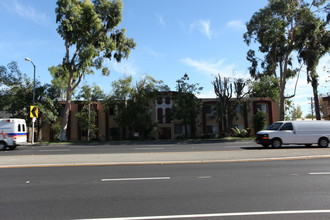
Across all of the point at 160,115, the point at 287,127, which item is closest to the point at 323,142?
the point at 287,127

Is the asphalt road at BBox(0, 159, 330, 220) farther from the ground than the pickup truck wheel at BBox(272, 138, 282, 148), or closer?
closer

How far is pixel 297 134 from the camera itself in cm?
1644

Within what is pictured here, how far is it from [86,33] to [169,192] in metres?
27.7

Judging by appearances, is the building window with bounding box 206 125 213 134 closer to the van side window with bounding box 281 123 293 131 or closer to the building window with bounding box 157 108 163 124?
the building window with bounding box 157 108 163 124

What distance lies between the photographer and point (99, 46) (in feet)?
106

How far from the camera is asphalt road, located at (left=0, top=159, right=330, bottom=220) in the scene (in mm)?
4698

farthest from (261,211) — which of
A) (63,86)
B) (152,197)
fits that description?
(63,86)

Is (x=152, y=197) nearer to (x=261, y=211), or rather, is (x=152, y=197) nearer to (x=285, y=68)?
(x=261, y=211)

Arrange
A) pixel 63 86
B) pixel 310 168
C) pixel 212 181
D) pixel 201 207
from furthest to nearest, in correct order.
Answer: pixel 63 86 → pixel 310 168 → pixel 212 181 → pixel 201 207

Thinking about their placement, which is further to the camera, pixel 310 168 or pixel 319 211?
pixel 310 168

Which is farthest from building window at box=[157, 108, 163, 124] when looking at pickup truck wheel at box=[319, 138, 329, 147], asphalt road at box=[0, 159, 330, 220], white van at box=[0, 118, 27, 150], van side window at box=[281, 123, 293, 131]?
asphalt road at box=[0, 159, 330, 220]

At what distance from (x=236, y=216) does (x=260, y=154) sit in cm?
858

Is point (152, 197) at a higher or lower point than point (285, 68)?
lower

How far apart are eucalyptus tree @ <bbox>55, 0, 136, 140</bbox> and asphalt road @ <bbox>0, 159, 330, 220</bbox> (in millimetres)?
22423
